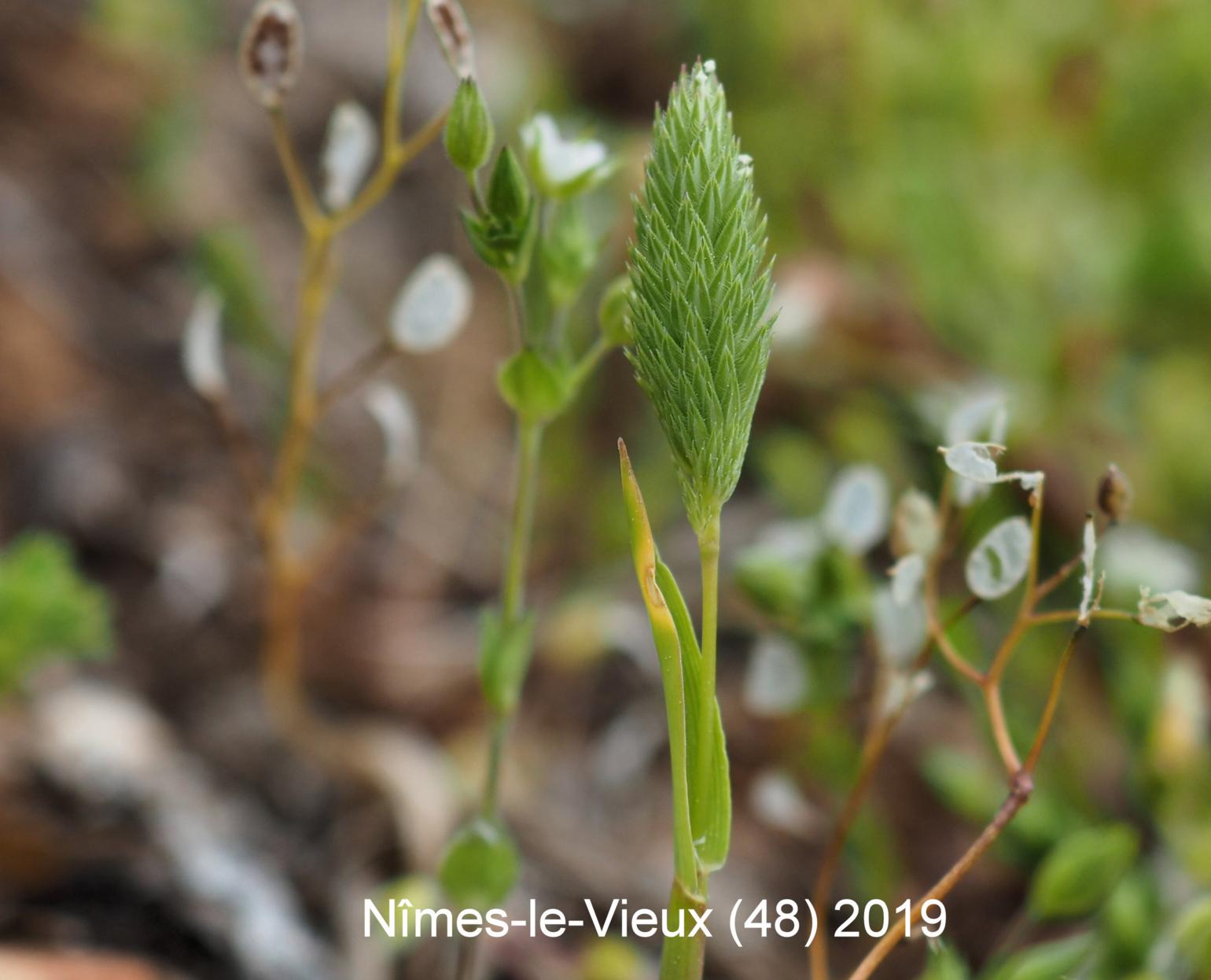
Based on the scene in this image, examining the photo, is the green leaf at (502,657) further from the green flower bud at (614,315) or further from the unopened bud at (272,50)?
the unopened bud at (272,50)

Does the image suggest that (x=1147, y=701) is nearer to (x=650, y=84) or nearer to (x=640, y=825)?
(x=640, y=825)

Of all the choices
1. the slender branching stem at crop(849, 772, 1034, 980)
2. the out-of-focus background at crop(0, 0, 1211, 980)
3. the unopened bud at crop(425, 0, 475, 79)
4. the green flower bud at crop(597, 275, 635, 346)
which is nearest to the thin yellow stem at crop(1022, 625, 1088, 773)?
the slender branching stem at crop(849, 772, 1034, 980)

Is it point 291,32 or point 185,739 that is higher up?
point 291,32

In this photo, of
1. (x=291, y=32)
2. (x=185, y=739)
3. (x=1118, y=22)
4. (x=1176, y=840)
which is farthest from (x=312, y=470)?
(x=1118, y=22)

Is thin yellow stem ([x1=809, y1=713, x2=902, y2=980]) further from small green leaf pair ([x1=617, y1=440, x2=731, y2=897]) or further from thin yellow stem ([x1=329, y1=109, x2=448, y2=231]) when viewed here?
thin yellow stem ([x1=329, y1=109, x2=448, y2=231])

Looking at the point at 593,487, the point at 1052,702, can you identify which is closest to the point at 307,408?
the point at 1052,702
